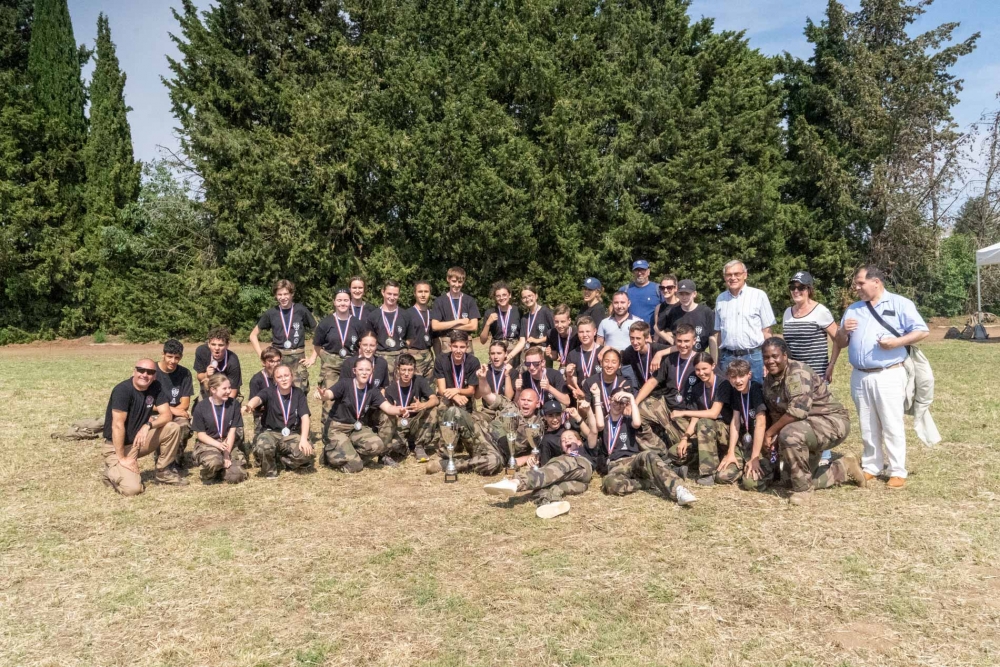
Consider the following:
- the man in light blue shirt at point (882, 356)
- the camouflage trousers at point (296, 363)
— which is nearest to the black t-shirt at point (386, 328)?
the camouflage trousers at point (296, 363)

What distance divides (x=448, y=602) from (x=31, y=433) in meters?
8.00

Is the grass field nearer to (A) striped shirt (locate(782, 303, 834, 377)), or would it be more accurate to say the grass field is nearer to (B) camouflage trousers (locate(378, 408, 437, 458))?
(B) camouflage trousers (locate(378, 408, 437, 458))

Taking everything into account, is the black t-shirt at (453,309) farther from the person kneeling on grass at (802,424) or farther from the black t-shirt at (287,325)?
the person kneeling on grass at (802,424)

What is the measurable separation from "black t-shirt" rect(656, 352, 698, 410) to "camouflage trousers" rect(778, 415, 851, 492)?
1074mm

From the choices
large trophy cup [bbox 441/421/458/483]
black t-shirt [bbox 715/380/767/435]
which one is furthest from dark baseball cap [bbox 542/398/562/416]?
black t-shirt [bbox 715/380/767/435]

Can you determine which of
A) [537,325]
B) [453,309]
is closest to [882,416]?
[537,325]

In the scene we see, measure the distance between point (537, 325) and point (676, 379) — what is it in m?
2.18

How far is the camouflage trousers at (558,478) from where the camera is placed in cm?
619

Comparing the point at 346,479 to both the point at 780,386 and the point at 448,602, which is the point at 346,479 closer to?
the point at 448,602

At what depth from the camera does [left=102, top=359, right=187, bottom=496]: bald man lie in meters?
6.79

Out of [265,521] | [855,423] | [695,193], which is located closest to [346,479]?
[265,521]

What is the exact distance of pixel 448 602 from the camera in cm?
441

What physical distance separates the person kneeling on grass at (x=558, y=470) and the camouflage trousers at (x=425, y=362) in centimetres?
273

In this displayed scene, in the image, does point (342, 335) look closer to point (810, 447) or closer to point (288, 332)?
point (288, 332)
